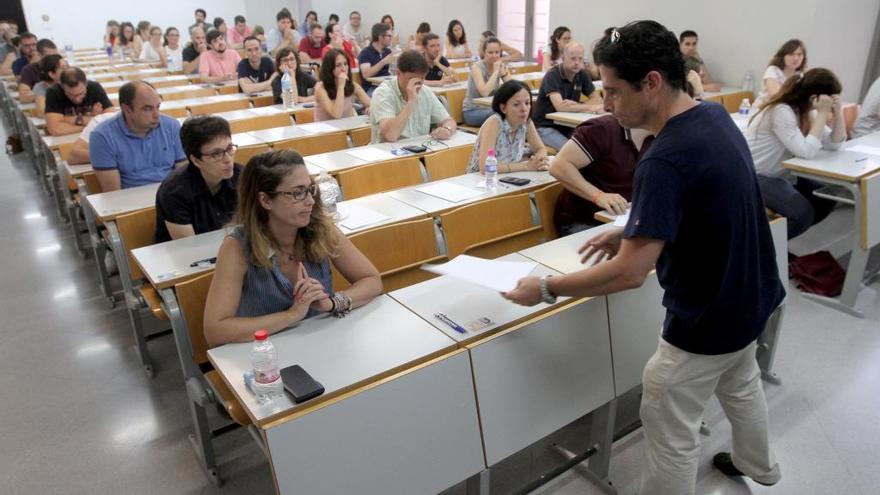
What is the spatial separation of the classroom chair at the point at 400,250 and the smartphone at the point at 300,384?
901 mm

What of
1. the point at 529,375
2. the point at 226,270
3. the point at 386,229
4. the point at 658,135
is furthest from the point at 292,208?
the point at 658,135

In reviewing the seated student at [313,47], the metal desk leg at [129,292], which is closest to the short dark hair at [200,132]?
the metal desk leg at [129,292]

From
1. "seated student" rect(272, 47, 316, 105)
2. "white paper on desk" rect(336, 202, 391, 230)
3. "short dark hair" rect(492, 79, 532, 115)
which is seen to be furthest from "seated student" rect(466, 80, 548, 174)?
"seated student" rect(272, 47, 316, 105)

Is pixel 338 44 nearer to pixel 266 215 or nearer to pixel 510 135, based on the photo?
pixel 510 135

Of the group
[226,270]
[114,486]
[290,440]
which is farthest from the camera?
[114,486]

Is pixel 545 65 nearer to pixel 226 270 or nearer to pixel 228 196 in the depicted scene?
pixel 228 196

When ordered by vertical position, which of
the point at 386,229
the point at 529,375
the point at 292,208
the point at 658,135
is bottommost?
the point at 529,375

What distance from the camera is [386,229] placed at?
2.54m

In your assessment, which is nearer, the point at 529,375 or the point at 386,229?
the point at 529,375

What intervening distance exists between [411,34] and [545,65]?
14.3 ft

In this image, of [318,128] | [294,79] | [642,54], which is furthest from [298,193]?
[294,79]

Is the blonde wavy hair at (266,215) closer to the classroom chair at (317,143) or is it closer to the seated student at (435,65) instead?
the classroom chair at (317,143)

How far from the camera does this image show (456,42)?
965 cm

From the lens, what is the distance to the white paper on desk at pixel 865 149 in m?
3.72
